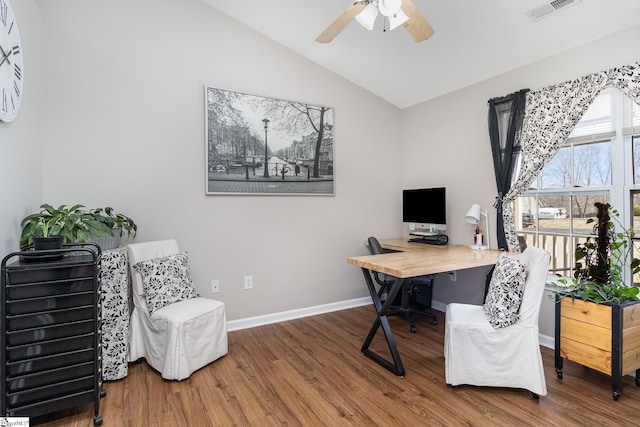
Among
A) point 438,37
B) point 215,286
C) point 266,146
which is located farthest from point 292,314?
point 438,37

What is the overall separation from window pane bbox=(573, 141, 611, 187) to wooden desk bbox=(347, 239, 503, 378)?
2.94ft

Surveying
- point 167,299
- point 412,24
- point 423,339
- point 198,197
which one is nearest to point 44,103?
point 198,197

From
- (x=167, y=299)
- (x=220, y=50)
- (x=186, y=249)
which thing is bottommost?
(x=167, y=299)

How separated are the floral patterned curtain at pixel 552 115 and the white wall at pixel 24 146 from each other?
3.75 metres

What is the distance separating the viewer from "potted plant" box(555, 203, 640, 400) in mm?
2154

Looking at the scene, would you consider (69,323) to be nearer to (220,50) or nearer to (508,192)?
(220,50)

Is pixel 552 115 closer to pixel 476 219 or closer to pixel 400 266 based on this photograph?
pixel 476 219

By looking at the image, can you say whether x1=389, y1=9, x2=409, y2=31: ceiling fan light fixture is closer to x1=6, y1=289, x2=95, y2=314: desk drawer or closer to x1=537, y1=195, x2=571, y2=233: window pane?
x1=537, y1=195, x2=571, y2=233: window pane

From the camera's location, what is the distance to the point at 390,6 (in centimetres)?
193

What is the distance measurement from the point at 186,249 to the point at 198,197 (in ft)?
1.62

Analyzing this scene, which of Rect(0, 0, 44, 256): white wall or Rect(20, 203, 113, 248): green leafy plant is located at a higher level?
Rect(0, 0, 44, 256): white wall

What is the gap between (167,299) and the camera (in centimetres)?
266

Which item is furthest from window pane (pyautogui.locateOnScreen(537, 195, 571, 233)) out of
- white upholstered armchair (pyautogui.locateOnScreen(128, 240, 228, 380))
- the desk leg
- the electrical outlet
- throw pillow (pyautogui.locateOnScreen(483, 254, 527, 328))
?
the electrical outlet

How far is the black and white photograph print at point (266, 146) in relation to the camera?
3.31m
